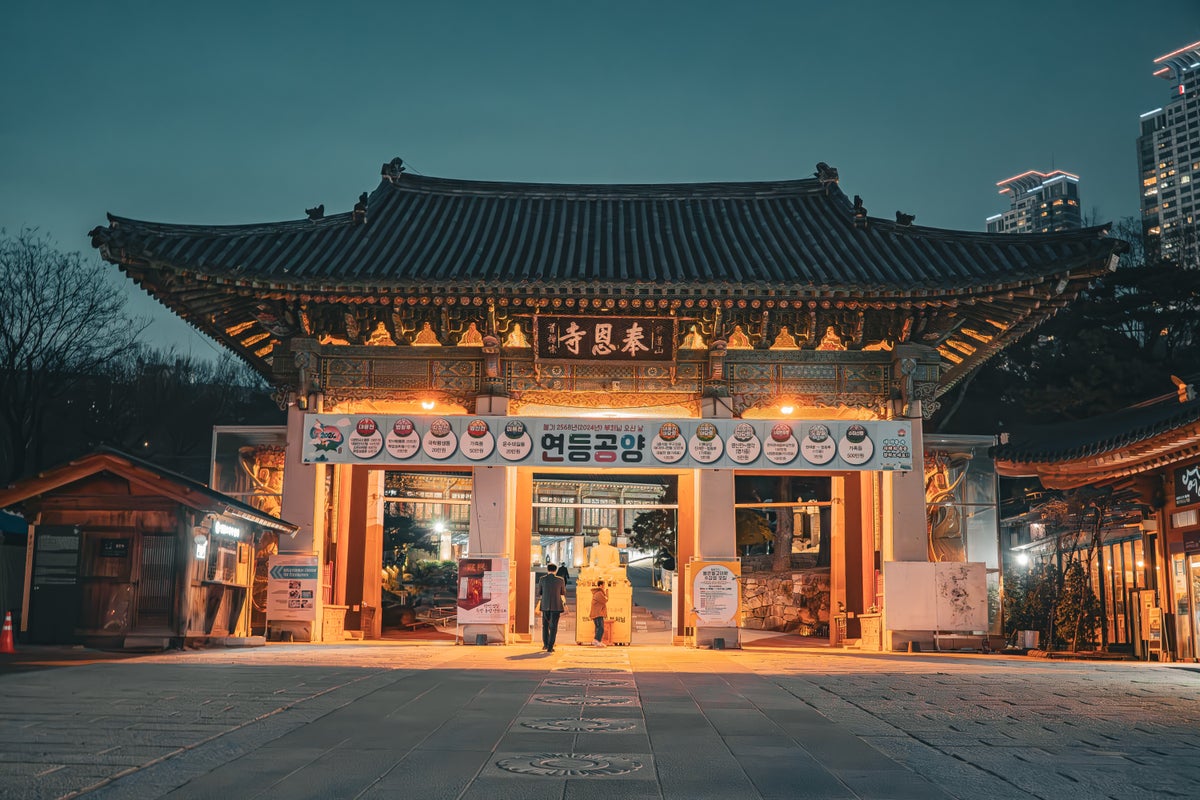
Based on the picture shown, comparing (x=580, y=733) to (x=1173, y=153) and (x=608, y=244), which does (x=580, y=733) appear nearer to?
(x=608, y=244)

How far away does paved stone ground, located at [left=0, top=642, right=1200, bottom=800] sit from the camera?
6.61m

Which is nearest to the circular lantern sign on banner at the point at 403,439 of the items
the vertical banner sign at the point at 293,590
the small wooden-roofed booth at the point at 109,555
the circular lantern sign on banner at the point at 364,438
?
the circular lantern sign on banner at the point at 364,438

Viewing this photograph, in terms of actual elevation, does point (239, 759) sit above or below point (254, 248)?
below

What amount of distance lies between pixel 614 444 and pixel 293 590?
6.97 meters

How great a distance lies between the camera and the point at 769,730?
8828 millimetres

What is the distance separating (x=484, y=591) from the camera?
68.9ft

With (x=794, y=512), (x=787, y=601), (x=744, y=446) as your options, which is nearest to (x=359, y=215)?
(x=744, y=446)

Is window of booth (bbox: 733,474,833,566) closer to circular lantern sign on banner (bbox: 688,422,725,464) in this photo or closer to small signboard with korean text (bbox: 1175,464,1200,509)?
circular lantern sign on banner (bbox: 688,422,725,464)

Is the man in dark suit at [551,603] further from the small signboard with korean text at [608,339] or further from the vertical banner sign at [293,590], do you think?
the vertical banner sign at [293,590]

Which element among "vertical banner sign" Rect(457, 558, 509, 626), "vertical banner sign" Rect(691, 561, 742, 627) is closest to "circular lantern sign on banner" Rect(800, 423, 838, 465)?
"vertical banner sign" Rect(691, 561, 742, 627)

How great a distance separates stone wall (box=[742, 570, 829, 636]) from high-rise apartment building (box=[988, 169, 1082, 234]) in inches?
4369

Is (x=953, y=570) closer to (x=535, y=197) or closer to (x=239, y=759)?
(x=535, y=197)

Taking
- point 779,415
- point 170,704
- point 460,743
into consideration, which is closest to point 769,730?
point 460,743

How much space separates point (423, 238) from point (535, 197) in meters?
3.98
